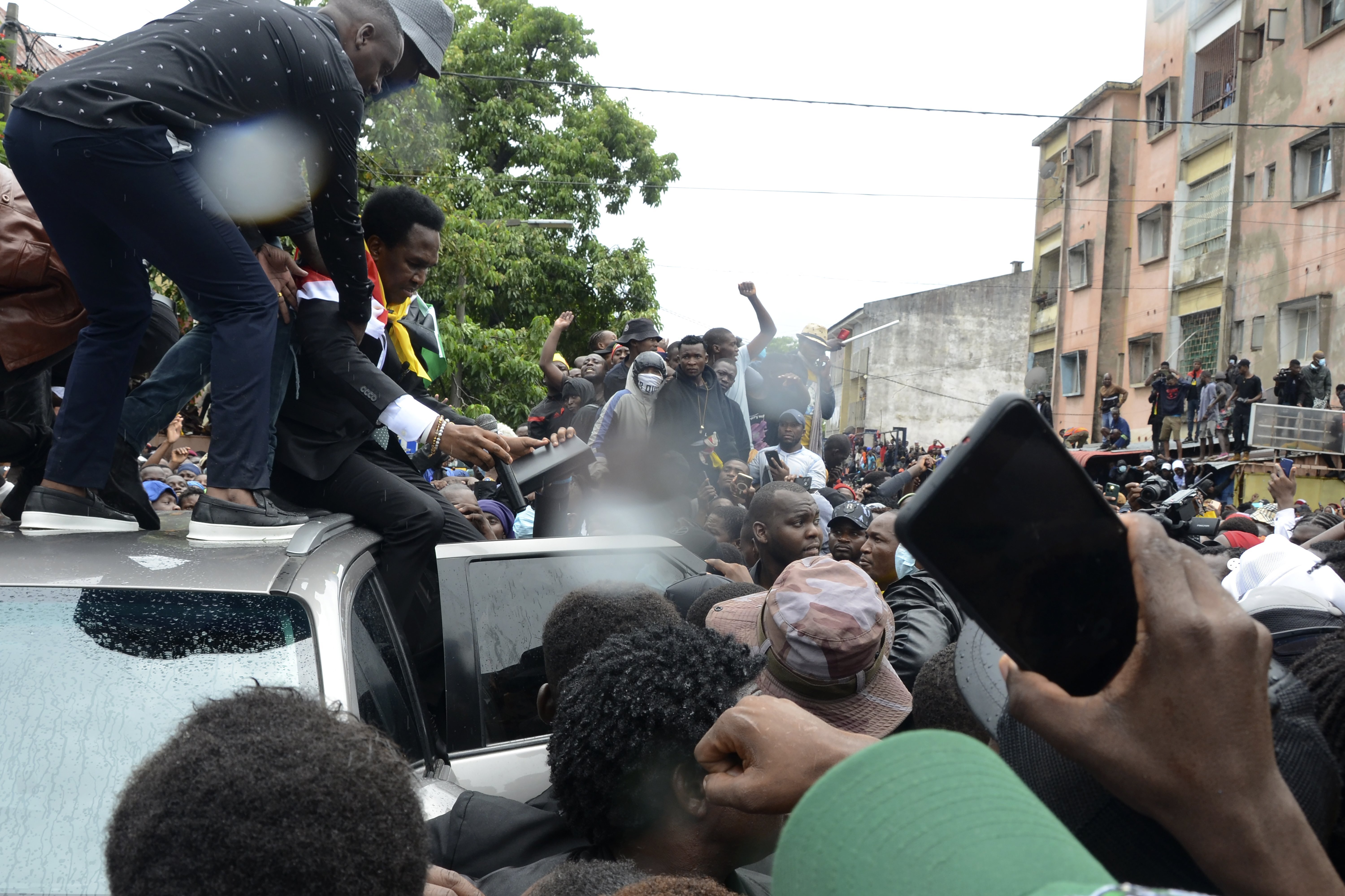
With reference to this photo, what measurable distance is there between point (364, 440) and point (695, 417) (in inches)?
174

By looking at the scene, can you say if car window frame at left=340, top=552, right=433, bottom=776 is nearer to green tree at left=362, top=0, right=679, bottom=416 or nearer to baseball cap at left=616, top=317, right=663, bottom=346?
baseball cap at left=616, top=317, right=663, bottom=346

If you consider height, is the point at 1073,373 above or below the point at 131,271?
above

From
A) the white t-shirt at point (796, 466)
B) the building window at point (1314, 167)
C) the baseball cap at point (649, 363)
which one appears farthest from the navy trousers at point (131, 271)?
the building window at point (1314, 167)

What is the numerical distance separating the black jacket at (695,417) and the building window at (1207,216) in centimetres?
2236

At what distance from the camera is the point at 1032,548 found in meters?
0.98

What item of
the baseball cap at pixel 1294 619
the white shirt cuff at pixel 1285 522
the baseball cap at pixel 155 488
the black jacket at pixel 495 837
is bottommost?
the black jacket at pixel 495 837

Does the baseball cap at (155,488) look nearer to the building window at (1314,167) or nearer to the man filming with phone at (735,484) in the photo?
the man filming with phone at (735,484)

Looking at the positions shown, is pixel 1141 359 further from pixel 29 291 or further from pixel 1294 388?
pixel 29 291

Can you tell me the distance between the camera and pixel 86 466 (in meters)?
2.85

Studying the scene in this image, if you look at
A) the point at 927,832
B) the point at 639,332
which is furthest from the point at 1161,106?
the point at 927,832

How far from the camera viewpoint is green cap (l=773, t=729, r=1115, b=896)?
66 cm

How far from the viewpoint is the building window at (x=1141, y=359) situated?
30.5 metres

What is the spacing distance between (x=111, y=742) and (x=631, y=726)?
927mm

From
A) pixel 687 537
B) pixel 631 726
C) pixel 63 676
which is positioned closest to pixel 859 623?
pixel 631 726
